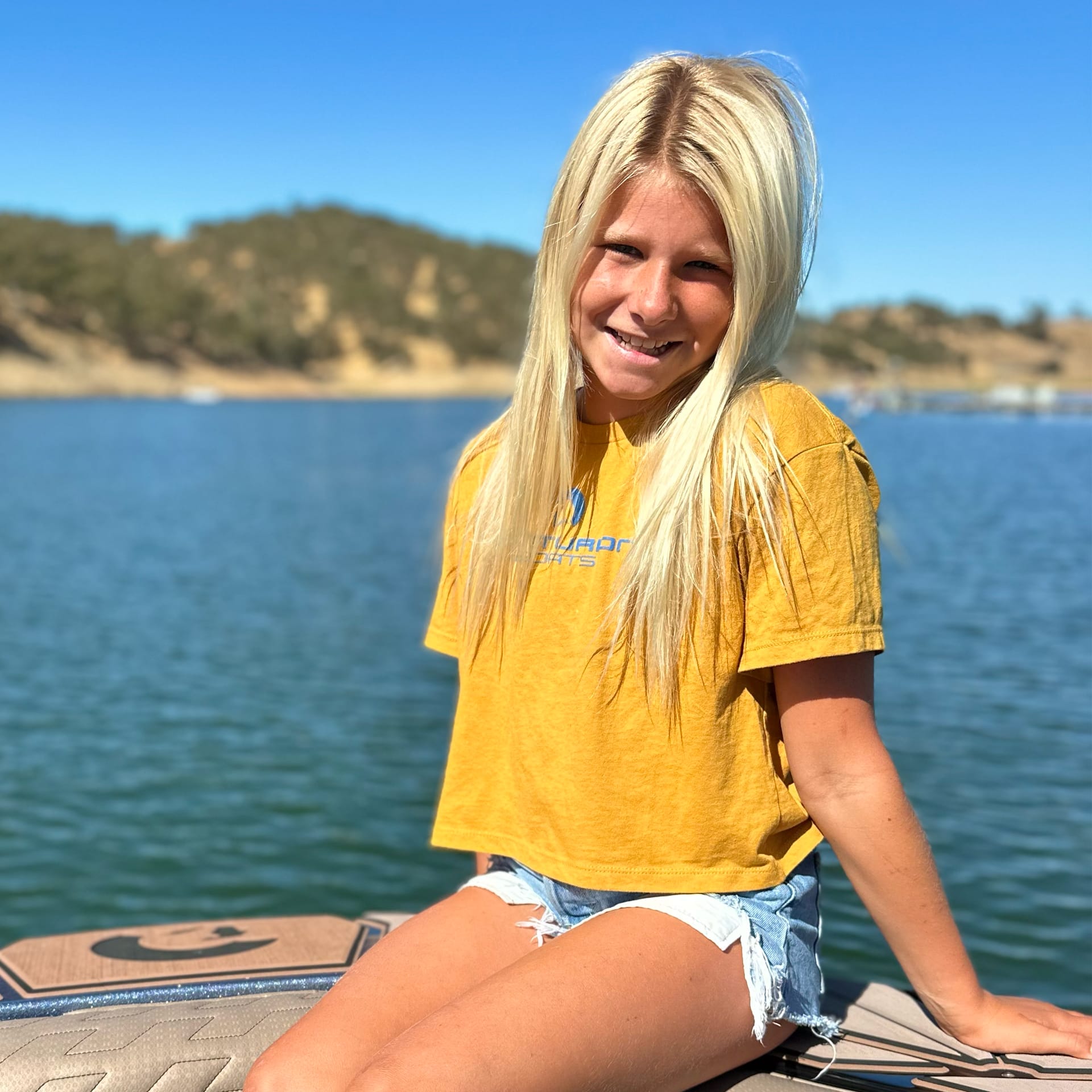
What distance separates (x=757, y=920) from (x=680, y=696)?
15.6 inches

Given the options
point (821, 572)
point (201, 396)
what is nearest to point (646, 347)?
point (821, 572)

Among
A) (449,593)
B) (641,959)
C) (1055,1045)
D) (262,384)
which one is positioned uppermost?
(262,384)

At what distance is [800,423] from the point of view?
2.13m

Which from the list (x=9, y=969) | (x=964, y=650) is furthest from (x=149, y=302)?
(x=9, y=969)

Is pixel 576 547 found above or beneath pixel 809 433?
beneath

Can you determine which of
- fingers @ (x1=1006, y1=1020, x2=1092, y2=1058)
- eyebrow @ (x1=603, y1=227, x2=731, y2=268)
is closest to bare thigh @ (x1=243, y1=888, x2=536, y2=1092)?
fingers @ (x1=1006, y1=1020, x2=1092, y2=1058)

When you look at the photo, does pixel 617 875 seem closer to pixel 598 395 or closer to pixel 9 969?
pixel 598 395

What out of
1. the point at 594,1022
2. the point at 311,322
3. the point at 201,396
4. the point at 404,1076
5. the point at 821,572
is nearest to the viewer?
the point at 404,1076

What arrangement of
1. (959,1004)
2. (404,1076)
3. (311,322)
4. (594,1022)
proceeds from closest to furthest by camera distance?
(404,1076), (594,1022), (959,1004), (311,322)

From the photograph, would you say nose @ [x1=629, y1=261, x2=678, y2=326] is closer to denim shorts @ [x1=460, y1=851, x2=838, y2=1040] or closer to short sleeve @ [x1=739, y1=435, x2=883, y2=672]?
short sleeve @ [x1=739, y1=435, x2=883, y2=672]

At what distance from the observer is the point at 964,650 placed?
43.0 ft

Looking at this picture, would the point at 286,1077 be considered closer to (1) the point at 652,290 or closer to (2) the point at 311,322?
(1) the point at 652,290

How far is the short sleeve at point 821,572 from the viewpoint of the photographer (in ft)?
6.79

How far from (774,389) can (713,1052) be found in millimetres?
1116
